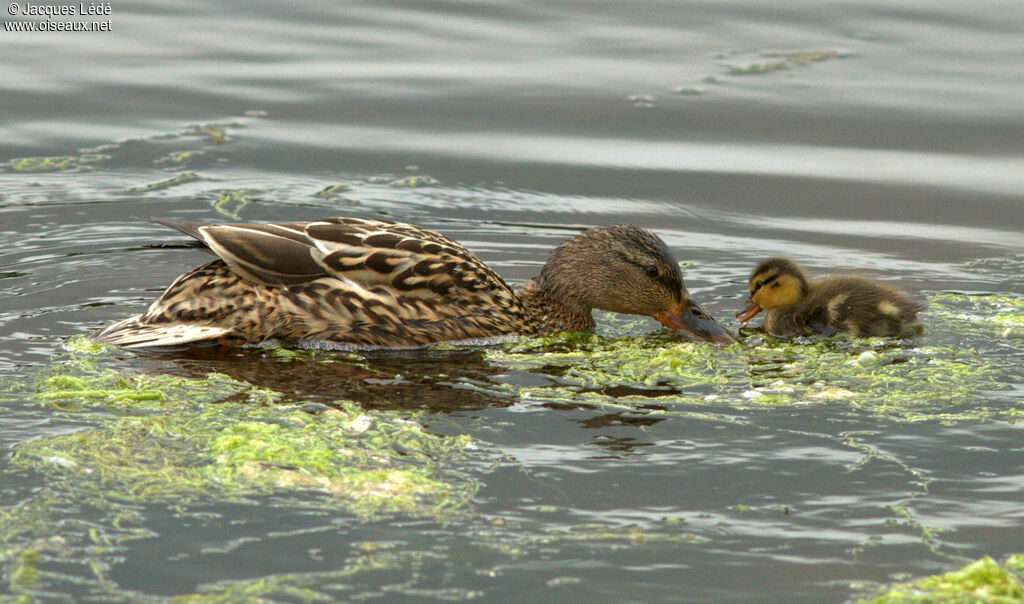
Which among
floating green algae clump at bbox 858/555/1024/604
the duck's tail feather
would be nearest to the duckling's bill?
the duck's tail feather

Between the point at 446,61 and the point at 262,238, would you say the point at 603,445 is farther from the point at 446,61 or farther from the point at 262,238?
the point at 446,61

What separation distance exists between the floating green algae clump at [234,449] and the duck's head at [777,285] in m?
2.47

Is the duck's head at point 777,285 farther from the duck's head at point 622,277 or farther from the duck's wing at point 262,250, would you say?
the duck's wing at point 262,250

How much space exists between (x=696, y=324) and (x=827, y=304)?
2.29ft

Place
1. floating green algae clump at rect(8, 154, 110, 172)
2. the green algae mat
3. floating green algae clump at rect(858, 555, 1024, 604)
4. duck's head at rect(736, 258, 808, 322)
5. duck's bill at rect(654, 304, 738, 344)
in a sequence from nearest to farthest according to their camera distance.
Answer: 1. floating green algae clump at rect(858, 555, 1024, 604)
2. the green algae mat
3. duck's bill at rect(654, 304, 738, 344)
4. duck's head at rect(736, 258, 808, 322)
5. floating green algae clump at rect(8, 154, 110, 172)

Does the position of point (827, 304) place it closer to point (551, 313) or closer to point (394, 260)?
point (551, 313)

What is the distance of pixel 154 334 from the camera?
6391 mm

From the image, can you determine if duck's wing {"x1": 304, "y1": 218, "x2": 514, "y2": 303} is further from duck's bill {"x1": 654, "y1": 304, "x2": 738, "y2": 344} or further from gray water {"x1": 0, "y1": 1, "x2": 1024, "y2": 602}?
duck's bill {"x1": 654, "y1": 304, "x2": 738, "y2": 344}

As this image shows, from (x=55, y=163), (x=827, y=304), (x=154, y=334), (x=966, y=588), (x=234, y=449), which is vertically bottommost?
(x=966, y=588)

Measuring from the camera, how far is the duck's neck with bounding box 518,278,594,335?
23.6ft

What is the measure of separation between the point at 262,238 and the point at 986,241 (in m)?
5.01

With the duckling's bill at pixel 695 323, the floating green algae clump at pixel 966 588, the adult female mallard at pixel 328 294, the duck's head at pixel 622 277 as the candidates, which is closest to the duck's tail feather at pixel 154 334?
the adult female mallard at pixel 328 294

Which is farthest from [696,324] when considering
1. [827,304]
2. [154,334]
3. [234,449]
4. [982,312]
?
[234,449]

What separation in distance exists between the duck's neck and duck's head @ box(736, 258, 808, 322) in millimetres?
932
